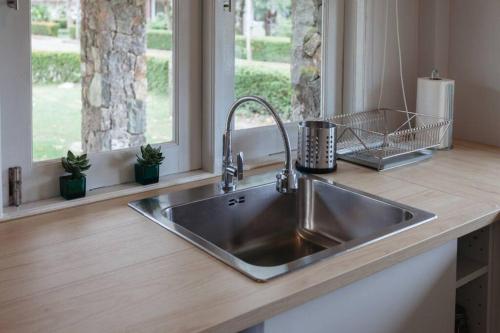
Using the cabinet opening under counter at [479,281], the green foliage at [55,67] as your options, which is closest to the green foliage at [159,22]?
the green foliage at [55,67]

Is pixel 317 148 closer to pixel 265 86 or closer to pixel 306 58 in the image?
pixel 265 86

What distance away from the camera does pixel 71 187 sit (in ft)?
5.37

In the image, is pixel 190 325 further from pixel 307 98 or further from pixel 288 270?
pixel 307 98

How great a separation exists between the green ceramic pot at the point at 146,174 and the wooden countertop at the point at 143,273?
11cm

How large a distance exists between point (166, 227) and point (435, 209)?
0.71 metres

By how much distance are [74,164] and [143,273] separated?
0.53 meters

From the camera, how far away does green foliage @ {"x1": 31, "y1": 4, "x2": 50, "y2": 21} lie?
157 cm

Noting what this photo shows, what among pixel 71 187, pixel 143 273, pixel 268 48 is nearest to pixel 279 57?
pixel 268 48

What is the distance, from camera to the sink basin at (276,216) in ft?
5.42

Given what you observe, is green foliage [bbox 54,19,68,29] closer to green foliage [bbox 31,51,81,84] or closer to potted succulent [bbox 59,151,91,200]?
green foliage [bbox 31,51,81,84]

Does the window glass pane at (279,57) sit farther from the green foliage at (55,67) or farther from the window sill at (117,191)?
the green foliage at (55,67)

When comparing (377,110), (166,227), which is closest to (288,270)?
(166,227)

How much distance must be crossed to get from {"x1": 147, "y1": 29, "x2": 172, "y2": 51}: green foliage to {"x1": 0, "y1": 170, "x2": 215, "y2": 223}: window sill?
39cm

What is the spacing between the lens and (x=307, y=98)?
228 centimetres
